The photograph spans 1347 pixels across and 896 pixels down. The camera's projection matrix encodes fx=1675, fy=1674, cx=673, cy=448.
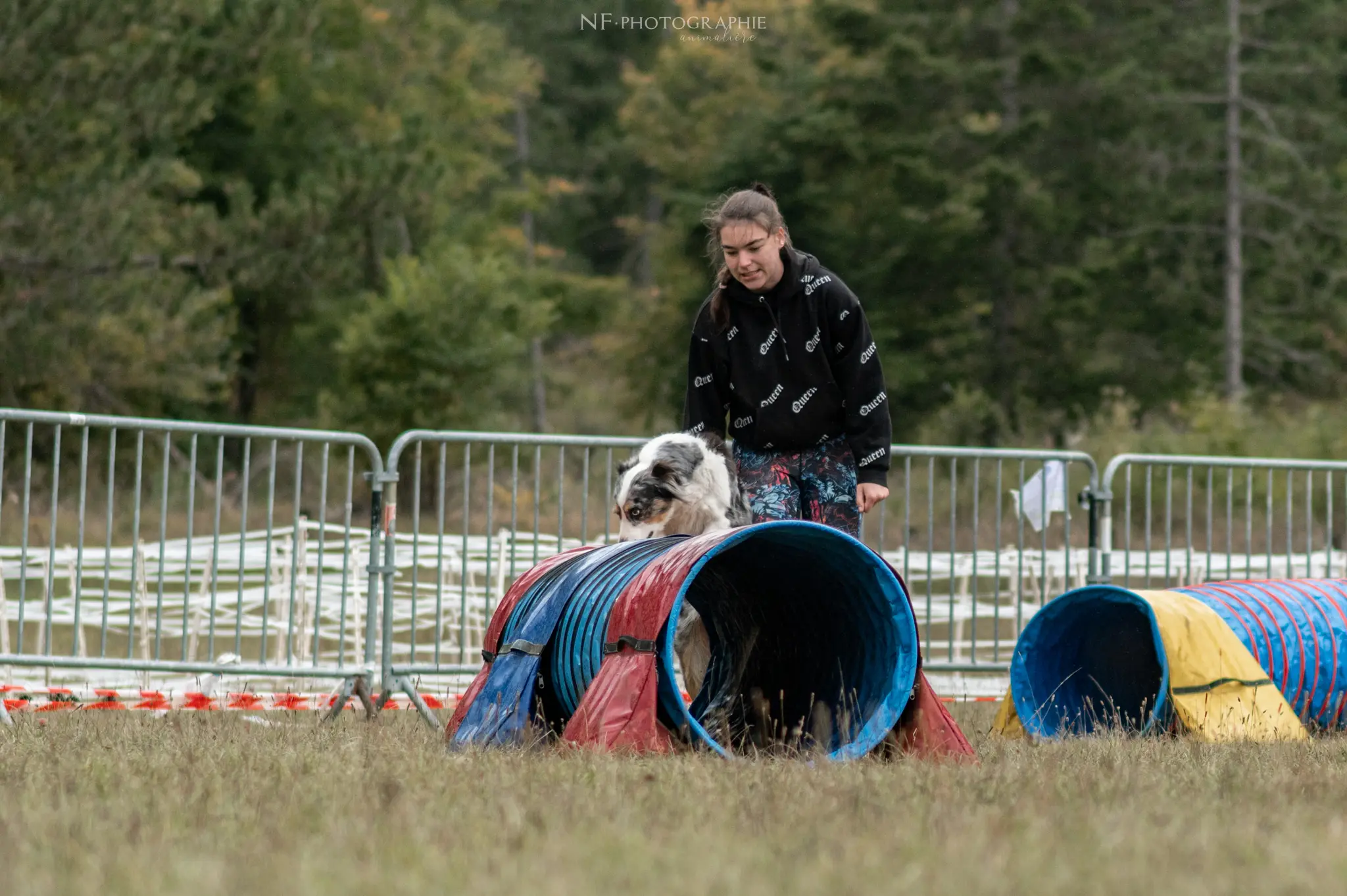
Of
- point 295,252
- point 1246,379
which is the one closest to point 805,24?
point 1246,379

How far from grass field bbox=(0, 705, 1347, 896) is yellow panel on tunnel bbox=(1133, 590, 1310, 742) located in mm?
938

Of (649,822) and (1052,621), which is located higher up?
(1052,621)

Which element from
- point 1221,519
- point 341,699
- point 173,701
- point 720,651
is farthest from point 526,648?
point 1221,519

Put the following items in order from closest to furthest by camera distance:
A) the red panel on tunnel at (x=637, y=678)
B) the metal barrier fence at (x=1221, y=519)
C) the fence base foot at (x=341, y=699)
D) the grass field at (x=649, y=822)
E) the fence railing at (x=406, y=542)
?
the grass field at (x=649, y=822)
the red panel on tunnel at (x=637, y=678)
the fence base foot at (x=341, y=699)
the fence railing at (x=406, y=542)
the metal barrier fence at (x=1221, y=519)

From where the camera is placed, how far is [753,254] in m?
6.14

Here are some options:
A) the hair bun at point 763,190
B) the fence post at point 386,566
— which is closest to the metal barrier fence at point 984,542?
the hair bun at point 763,190

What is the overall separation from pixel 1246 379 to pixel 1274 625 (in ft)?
97.3

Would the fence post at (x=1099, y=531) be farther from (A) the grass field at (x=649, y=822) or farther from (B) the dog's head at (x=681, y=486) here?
(A) the grass field at (x=649, y=822)

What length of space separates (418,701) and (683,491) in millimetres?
1812

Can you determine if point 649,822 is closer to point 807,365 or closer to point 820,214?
point 807,365

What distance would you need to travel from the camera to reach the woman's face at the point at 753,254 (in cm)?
610

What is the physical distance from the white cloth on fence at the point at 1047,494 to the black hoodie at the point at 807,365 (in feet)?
10.7

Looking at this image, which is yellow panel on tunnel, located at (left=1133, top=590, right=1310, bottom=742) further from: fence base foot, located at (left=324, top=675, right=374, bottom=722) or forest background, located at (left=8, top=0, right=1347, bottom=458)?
forest background, located at (left=8, top=0, right=1347, bottom=458)

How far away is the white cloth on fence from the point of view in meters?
9.27
